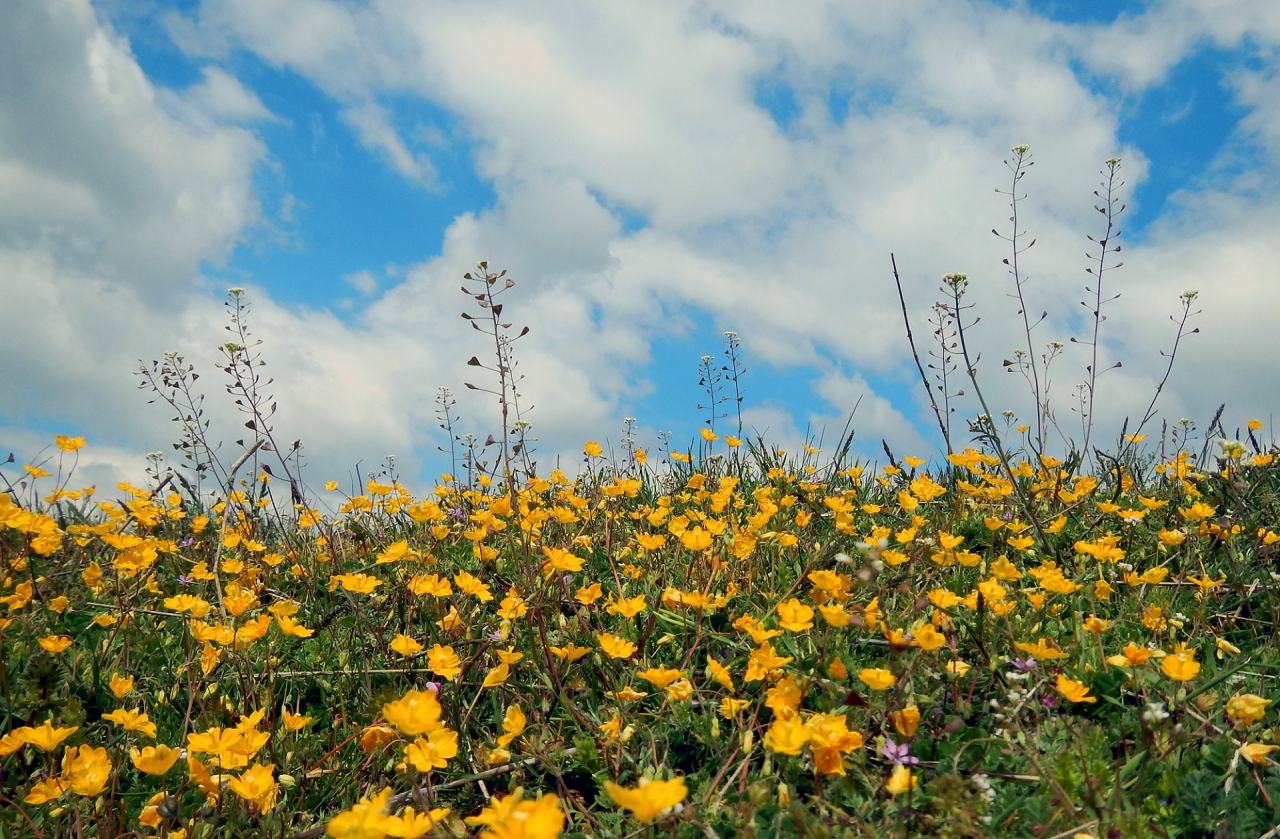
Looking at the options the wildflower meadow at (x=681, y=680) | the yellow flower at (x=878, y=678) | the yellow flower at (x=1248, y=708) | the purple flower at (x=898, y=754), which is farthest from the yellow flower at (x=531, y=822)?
the yellow flower at (x=1248, y=708)

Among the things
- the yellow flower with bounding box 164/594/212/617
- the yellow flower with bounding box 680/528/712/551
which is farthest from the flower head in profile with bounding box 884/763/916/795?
the yellow flower with bounding box 164/594/212/617

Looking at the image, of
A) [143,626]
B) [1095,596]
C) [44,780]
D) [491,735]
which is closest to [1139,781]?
[1095,596]

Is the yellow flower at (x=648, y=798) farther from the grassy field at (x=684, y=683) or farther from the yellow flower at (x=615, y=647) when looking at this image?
the yellow flower at (x=615, y=647)

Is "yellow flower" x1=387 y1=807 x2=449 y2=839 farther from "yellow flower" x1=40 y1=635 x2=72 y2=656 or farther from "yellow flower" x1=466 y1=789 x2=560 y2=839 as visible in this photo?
"yellow flower" x1=40 y1=635 x2=72 y2=656

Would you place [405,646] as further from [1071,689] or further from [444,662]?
[1071,689]

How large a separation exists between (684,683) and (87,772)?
1557mm

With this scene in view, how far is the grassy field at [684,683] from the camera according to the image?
1.92 metres

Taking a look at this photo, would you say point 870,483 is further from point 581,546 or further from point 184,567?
point 184,567

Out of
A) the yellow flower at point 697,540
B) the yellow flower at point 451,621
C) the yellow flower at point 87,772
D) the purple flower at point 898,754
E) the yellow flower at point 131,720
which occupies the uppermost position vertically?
the yellow flower at point 697,540

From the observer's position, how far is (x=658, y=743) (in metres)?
2.38

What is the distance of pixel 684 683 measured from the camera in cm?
209

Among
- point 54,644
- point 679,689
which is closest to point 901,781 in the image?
point 679,689

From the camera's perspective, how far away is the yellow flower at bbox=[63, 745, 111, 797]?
209cm

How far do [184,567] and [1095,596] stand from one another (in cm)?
455
